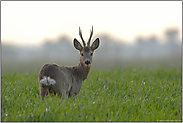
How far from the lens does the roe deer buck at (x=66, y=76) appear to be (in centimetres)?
547

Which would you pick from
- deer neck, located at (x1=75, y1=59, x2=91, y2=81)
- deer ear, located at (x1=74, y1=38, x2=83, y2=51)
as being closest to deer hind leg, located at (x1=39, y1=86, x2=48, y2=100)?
deer neck, located at (x1=75, y1=59, x2=91, y2=81)

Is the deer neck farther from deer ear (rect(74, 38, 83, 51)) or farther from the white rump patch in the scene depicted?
the white rump patch

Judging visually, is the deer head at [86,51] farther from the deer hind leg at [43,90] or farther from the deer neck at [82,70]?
the deer hind leg at [43,90]

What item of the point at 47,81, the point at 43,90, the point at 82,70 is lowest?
the point at 43,90

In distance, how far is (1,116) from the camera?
4715mm

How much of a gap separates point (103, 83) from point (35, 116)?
3965mm

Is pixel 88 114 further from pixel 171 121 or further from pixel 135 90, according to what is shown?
pixel 135 90

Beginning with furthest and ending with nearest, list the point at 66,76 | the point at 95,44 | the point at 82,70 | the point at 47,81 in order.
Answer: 1. the point at 95,44
2. the point at 82,70
3. the point at 66,76
4. the point at 47,81

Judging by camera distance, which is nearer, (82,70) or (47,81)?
(47,81)

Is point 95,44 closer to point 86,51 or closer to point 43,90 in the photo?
point 86,51

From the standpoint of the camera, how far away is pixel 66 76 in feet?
19.6

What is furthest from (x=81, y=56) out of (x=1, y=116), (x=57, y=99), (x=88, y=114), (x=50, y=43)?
Result: (x=50, y=43)

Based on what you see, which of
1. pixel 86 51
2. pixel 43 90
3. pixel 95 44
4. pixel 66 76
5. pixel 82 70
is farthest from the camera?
pixel 95 44

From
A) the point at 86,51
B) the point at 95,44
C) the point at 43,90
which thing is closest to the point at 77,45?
the point at 86,51
